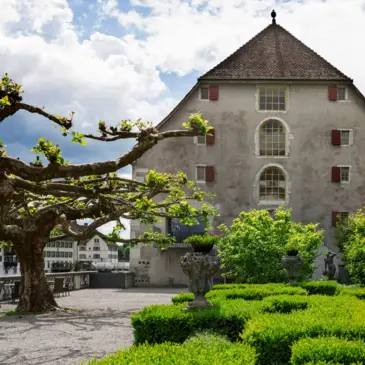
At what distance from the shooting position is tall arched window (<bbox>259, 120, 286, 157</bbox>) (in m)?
36.8

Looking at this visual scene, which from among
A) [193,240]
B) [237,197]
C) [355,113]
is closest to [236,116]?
[237,197]

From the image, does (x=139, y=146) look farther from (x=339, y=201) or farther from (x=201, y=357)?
(x=339, y=201)

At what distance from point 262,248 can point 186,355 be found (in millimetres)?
16471

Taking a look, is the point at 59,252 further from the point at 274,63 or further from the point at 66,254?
the point at 274,63

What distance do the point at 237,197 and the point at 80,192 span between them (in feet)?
80.2

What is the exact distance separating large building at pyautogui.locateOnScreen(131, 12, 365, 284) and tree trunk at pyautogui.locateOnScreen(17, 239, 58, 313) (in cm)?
1636

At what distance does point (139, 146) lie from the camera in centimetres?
1094

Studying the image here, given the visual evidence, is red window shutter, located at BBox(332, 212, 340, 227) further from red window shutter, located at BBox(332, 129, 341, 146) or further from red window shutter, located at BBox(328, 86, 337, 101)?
red window shutter, located at BBox(328, 86, 337, 101)

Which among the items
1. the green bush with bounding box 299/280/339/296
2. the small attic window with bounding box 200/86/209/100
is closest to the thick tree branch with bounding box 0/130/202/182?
the green bush with bounding box 299/280/339/296

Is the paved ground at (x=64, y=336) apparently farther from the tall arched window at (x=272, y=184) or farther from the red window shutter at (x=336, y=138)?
the red window shutter at (x=336, y=138)

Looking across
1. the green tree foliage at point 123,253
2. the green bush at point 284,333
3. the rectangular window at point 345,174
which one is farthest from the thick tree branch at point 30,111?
the green tree foliage at point 123,253

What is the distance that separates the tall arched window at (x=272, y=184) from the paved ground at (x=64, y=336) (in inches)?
692

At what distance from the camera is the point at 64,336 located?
13805mm

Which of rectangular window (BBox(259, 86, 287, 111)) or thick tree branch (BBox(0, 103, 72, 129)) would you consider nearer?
thick tree branch (BBox(0, 103, 72, 129))
